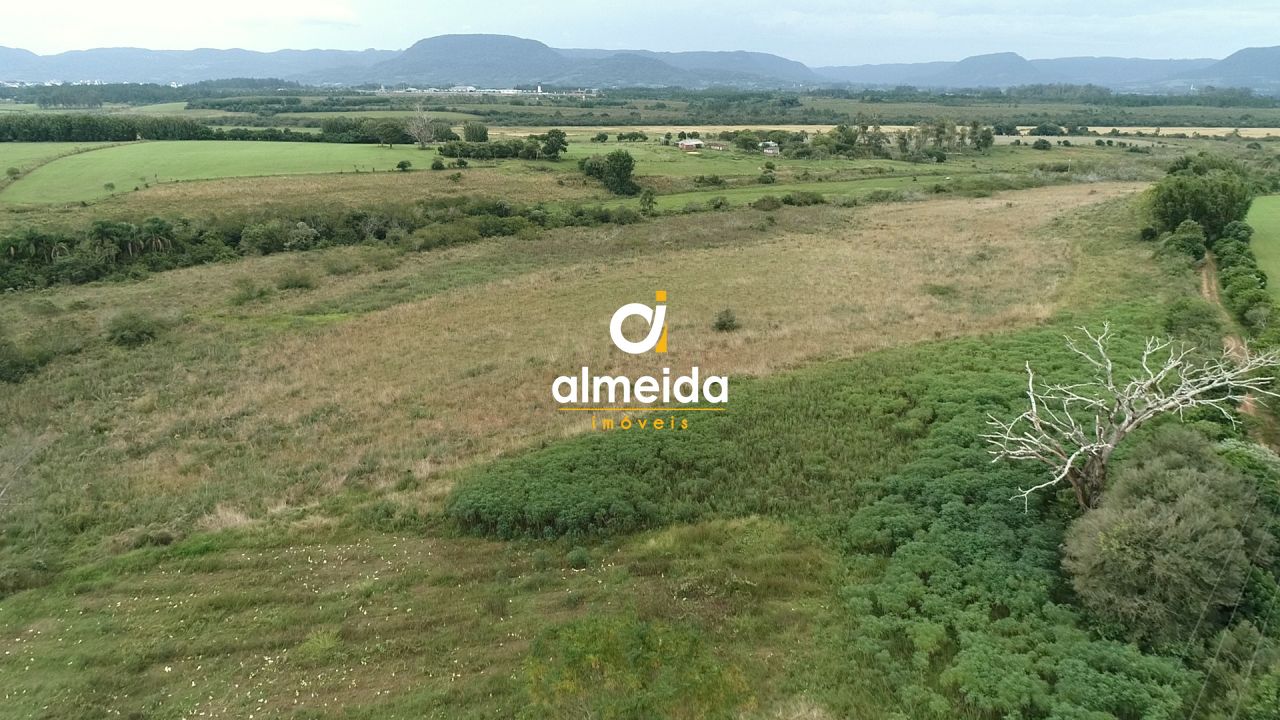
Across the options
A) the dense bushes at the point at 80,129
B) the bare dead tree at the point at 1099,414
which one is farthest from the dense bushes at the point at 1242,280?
the dense bushes at the point at 80,129

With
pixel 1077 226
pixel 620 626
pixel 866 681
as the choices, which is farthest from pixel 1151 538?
pixel 1077 226

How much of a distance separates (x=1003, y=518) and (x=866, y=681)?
16.8 ft

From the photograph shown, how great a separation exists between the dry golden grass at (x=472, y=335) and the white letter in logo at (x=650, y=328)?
697 mm

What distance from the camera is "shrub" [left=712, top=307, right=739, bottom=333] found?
27.1 metres

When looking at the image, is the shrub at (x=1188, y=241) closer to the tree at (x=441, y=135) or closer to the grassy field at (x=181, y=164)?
the grassy field at (x=181, y=164)

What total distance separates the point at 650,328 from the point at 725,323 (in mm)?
3316

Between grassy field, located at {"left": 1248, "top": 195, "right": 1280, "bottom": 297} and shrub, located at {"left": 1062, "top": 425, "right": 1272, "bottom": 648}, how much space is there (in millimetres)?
22577

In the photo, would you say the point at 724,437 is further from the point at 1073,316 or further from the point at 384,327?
the point at 384,327

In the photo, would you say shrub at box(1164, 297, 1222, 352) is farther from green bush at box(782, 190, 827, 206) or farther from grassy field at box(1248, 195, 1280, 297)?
green bush at box(782, 190, 827, 206)

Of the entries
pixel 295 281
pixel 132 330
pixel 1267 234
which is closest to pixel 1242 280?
pixel 1267 234

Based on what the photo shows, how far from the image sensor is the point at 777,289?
3344cm

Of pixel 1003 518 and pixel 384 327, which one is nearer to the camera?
pixel 1003 518

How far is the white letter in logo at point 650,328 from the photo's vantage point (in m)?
25.4

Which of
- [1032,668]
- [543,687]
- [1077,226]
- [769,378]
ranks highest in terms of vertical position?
[1077,226]
